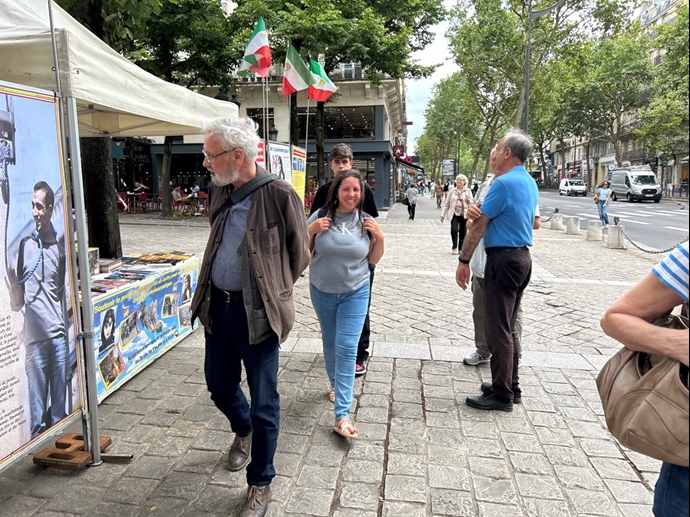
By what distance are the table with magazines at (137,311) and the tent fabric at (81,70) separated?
1.35 meters

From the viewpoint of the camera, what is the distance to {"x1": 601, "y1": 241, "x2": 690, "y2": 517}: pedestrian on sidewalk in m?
1.32

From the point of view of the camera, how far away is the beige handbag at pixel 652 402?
128 centimetres

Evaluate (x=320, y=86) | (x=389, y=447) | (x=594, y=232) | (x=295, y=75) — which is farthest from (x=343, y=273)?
(x=594, y=232)

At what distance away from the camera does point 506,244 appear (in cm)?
335

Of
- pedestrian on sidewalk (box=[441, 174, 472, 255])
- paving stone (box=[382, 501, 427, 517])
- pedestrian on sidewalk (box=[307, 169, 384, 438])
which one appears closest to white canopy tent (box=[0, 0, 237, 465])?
pedestrian on sidewalk (box=[307, 169, 384, 438])

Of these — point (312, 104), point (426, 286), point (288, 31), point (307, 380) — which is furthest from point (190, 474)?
point (312, 104)

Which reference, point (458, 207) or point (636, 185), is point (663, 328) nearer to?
point (458, 207)

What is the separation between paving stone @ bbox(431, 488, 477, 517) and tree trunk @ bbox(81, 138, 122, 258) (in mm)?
5118

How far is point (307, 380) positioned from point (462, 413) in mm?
1291

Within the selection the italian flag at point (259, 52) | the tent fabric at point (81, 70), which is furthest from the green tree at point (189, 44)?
the tent fabric at point (81, 70)

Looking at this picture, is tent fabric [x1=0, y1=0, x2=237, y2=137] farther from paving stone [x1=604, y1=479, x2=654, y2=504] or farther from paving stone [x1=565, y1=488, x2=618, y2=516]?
paving stone [x1=604, y1=479, x2=654, y2=504]

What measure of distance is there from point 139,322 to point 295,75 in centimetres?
572

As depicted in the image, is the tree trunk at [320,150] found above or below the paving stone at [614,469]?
above

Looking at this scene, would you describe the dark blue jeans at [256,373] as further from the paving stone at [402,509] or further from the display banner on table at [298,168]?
the display banner on table at [298,168]
